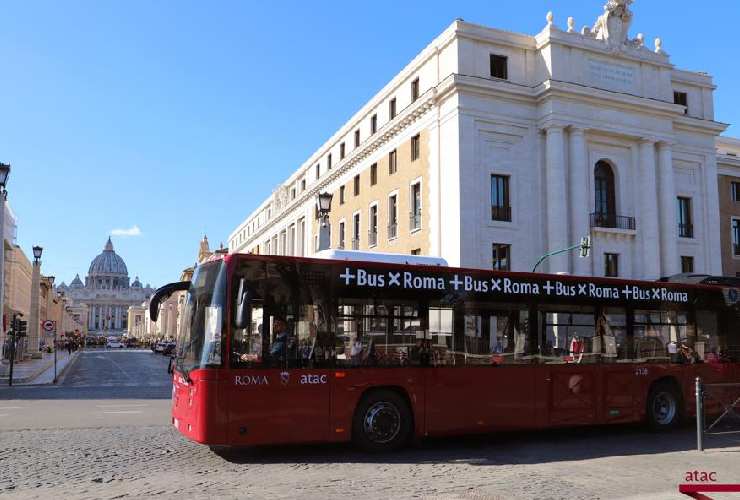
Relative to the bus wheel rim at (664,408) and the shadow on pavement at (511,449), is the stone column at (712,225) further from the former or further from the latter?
the shadow on pavement at (511,449)

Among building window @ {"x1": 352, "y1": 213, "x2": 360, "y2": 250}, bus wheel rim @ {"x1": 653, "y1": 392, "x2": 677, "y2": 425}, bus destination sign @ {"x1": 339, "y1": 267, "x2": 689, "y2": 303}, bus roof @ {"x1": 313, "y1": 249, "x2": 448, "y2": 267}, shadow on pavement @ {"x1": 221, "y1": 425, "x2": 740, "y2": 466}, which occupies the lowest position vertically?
shadow on pavement @ {"x1": 221, "y1": 425, "x2": 740, "y2": 466}

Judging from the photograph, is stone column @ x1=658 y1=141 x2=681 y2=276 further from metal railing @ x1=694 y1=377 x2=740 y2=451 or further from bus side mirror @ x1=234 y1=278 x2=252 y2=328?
bus side mirror @ x1=234 y1=278 x2=252 y2=328

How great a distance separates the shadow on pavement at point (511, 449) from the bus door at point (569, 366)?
0.53 meters

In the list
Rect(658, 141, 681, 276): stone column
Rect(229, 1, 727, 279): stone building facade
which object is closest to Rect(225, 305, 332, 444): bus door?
Rect(229, 1, 727, 279): stone building facade

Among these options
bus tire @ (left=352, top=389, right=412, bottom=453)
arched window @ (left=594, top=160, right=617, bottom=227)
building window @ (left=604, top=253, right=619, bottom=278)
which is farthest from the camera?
arched window @ (left=594, top=160, right=617, bottom=227)

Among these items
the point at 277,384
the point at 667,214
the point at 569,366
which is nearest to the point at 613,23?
the point at 667,214

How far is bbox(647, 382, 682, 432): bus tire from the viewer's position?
1346 cm

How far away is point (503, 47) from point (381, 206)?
11674mm

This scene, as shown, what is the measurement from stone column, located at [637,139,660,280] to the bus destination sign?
23769mm

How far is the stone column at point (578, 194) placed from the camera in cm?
3486

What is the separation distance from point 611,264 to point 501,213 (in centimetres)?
661

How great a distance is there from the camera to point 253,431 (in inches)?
388

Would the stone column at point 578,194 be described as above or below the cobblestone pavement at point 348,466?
above

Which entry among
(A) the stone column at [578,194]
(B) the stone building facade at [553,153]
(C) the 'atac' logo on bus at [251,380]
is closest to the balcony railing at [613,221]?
(B) the stone building facade at [553,153]
